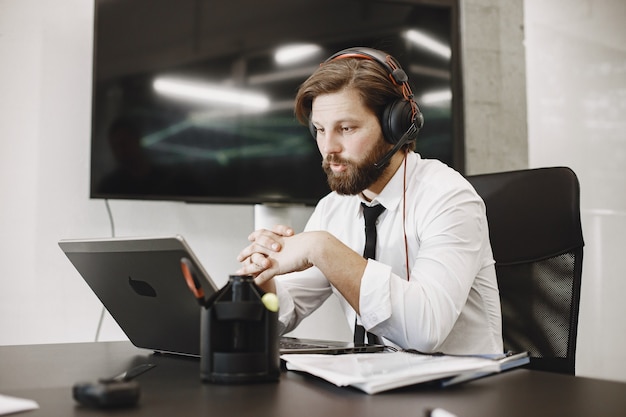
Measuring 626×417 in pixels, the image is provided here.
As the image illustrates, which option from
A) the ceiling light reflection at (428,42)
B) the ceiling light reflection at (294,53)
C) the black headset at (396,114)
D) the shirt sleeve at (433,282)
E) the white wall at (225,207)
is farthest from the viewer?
the ceiling light reflection at (428,42)

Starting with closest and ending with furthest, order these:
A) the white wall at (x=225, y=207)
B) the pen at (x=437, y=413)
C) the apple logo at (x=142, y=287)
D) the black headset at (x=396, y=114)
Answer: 1. the pen at (x=437, y=413)
2. the apple logo at (x=142, y=287)
3. the black headset at (x=396, y=114)
4. the white wall at (x=225, y=207)

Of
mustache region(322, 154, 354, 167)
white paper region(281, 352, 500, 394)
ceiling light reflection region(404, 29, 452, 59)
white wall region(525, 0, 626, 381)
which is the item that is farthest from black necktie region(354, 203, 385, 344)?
white wall region(525, 0, 626, 381)

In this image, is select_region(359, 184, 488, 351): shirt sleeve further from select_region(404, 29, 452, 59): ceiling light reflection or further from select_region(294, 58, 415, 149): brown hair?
select_region(404, 29, 452, 59): ceiling light reflection

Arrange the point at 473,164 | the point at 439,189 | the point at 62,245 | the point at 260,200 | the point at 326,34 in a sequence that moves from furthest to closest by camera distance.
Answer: the point at 473,164
the point at 326,34
the point at 260,200
the point at 439,189
the point at 62,245

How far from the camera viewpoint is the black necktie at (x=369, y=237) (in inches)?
55.7

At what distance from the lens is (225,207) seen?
7.86ft

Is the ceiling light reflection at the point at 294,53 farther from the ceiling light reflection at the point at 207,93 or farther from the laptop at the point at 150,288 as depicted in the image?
the laptop at the point at 150,288

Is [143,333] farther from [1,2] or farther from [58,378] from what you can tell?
[1,2]

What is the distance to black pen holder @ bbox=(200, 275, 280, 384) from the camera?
2.67 feet

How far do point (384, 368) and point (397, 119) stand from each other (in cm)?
81

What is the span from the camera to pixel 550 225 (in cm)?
151

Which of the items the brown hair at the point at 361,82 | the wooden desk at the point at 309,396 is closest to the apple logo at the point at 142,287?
the wooden desk at the point at 309,396

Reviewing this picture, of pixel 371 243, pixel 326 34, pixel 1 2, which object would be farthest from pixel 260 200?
pixel 1 2

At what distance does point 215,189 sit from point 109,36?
1.88 feet
